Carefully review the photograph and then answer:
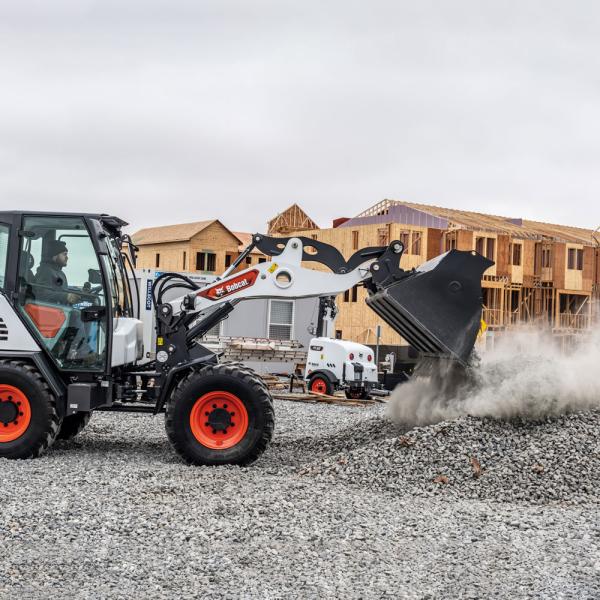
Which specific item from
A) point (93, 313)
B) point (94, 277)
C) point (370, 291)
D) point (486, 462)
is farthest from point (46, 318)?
point (486, 462)

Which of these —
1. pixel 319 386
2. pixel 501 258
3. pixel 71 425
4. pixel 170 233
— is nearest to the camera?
pixel 71 425

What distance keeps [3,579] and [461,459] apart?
16.1 feet

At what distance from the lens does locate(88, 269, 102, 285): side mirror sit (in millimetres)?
9523

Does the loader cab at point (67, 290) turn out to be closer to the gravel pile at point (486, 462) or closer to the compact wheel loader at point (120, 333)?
the compact wheel loader at point (120, 333)

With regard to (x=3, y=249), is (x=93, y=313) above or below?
below

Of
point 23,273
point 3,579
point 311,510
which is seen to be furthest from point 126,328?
point 3,579

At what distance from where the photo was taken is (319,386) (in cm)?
2134

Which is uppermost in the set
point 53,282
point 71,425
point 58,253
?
point 58,253

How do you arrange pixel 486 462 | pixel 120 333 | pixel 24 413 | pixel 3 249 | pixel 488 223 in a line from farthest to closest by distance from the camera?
pixel 488 223
pixel 120 333
pixel 3 249
pixel 24 413
pixel 486 462

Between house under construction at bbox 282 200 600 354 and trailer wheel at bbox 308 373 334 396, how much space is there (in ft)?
52.8

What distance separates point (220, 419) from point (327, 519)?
2782 millimetres

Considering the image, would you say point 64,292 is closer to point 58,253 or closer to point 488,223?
point 58,253

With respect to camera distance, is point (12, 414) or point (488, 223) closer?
point (12, 414)

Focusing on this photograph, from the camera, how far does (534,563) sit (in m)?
5.95
